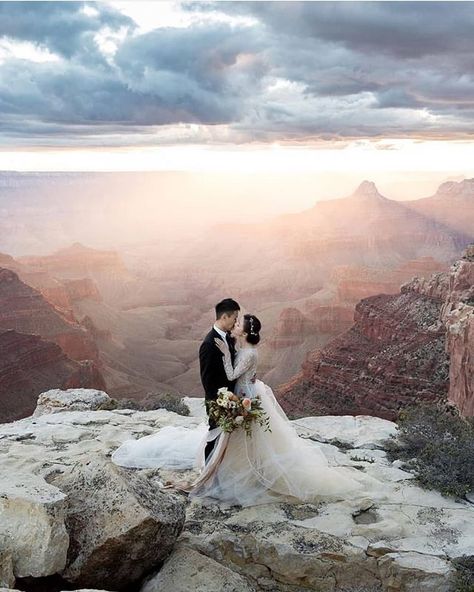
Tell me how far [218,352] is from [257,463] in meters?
1.57

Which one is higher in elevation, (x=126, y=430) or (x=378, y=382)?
(x=126, y=430)

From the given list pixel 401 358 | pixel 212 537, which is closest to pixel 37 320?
pixel 401 358

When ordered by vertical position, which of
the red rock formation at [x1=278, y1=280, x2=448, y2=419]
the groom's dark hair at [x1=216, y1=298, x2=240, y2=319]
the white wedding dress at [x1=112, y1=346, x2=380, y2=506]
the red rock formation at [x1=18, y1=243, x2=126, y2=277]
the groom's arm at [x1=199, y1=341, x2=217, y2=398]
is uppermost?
the groom's dark hair at [x1=216, y1=298, x2=240, y2=319]

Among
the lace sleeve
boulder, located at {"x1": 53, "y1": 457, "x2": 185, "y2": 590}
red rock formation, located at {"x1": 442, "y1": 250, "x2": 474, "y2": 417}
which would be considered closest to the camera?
boulder, located at {"x1": 53, "y1": 457, "x2": 185, "y2": 590}

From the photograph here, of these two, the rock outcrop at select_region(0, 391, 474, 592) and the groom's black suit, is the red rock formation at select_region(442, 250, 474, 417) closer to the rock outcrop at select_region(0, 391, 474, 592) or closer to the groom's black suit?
the rock outcrop at select_region(0, 391, 474, 592)

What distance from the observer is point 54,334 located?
56.8 meters

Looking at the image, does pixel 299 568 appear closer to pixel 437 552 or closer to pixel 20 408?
pixel 437 552

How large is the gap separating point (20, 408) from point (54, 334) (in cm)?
1930

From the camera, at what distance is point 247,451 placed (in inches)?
331

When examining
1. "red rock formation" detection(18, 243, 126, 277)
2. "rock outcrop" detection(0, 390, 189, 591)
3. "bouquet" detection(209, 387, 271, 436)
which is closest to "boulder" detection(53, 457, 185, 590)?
"rock outcrop" detection(0, 390, 189, 591)

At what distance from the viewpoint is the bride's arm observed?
8.23m

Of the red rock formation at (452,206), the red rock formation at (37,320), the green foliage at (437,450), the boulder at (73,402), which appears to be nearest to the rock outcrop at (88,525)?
the green foliage at (437,450)

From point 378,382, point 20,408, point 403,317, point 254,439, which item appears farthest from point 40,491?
point 403,317

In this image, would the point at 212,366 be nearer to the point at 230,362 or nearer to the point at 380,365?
the point at 230,362
